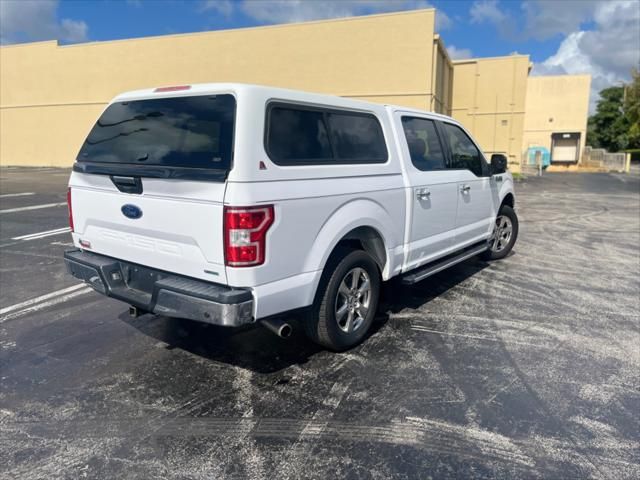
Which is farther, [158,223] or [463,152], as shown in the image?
[463,152]

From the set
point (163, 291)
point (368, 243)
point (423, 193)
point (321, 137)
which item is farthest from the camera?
point (423, 193)

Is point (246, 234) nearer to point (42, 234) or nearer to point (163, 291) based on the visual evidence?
point (163, 291)

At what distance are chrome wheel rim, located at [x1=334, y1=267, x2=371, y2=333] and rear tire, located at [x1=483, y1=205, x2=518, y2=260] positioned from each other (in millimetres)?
3370

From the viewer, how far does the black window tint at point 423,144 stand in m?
4.84

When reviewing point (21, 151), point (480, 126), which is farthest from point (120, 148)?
point (21, 151)

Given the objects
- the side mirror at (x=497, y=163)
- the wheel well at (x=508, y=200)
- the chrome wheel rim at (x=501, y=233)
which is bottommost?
the chrome wheel rim at (x=501, y=233)

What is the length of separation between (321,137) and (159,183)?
1.28 meters

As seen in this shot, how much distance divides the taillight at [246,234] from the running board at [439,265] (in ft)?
6.63

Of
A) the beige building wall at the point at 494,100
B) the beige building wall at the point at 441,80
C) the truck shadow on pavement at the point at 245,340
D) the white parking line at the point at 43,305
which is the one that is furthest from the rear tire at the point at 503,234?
the beige building wall at the point at 494,100

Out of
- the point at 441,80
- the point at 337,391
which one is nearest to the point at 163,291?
the point at 337,391

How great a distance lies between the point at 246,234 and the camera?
10.1ft

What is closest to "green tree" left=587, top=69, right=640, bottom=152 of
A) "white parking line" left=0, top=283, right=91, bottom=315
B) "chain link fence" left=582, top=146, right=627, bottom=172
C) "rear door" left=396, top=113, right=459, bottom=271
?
"chain link fence" left=582, top=146, right=627, bottom=172

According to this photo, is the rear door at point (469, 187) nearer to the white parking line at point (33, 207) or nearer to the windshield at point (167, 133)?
the windshield at point (167, 133)

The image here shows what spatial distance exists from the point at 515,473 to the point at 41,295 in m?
5.28
